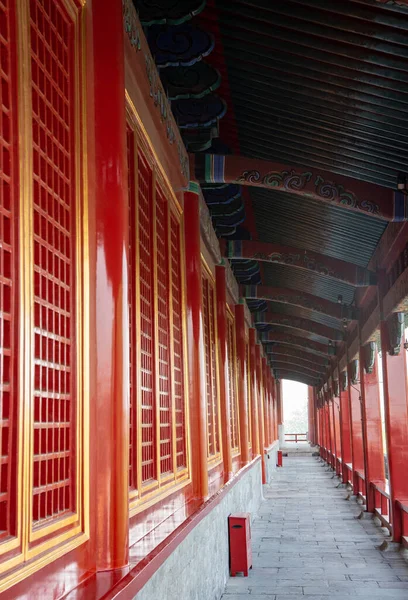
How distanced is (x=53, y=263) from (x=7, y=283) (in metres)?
0.60

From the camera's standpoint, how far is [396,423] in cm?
1102

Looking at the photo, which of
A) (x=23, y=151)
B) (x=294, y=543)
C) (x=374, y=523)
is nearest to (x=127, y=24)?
(x=23, y=151)

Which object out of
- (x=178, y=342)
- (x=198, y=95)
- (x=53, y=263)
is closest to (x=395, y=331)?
(x=178, y=342)

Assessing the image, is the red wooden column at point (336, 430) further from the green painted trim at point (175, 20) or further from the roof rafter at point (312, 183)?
the green painted trim at point (175, 20)

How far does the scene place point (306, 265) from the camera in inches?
449

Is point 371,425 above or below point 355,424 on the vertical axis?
above

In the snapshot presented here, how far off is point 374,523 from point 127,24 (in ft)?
37.4

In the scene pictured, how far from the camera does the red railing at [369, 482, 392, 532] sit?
1249 cm

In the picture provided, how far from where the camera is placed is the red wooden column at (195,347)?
7.59m

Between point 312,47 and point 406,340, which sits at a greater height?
point 312,47

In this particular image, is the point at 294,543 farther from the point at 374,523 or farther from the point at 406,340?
the point at 406,340

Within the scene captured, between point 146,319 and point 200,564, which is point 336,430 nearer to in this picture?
point 200,564

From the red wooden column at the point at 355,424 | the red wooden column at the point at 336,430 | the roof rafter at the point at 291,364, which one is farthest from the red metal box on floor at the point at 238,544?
the roof rafter at the point at 291,364

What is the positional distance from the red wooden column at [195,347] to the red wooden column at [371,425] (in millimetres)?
7084
